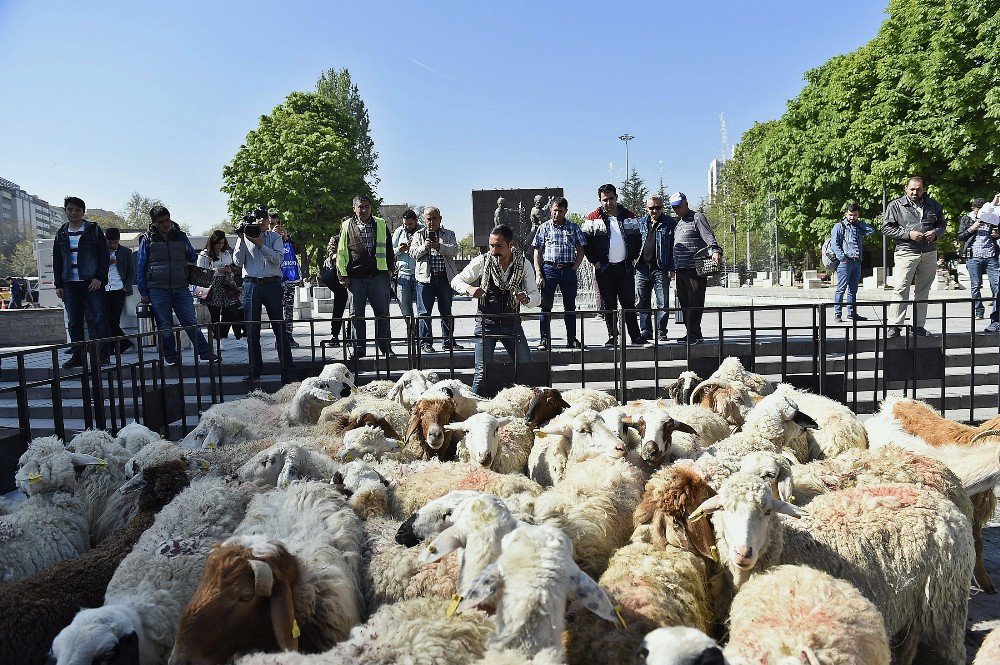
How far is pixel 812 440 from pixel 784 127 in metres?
41.0

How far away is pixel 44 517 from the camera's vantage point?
3.87 m

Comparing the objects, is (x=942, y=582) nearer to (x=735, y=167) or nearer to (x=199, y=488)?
(x=199, y=488)

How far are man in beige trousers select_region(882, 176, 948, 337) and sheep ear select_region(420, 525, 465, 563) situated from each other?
8.27 m

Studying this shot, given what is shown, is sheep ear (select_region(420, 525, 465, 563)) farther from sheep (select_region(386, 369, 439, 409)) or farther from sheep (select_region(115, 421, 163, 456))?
sheep (select_region(386, 369, 439, 409))

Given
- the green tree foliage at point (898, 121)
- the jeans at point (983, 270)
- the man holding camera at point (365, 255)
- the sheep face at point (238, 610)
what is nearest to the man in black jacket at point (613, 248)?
the man holding camera at point (365, 255)

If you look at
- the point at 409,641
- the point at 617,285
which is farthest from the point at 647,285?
the point at 409,641

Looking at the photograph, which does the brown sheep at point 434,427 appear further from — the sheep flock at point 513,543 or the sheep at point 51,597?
the sheep at point 51,597

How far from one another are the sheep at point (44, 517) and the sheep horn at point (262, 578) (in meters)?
1.59

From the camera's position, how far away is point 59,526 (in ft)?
12.8

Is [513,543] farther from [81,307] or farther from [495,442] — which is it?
[81,307]

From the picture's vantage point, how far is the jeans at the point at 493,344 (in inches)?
278

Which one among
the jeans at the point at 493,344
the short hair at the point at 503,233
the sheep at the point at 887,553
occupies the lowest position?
the sheep at the point at 887,553

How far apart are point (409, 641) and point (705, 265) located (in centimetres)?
759

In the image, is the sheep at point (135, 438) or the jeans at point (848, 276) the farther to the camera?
the jeans at point (848, 276)
